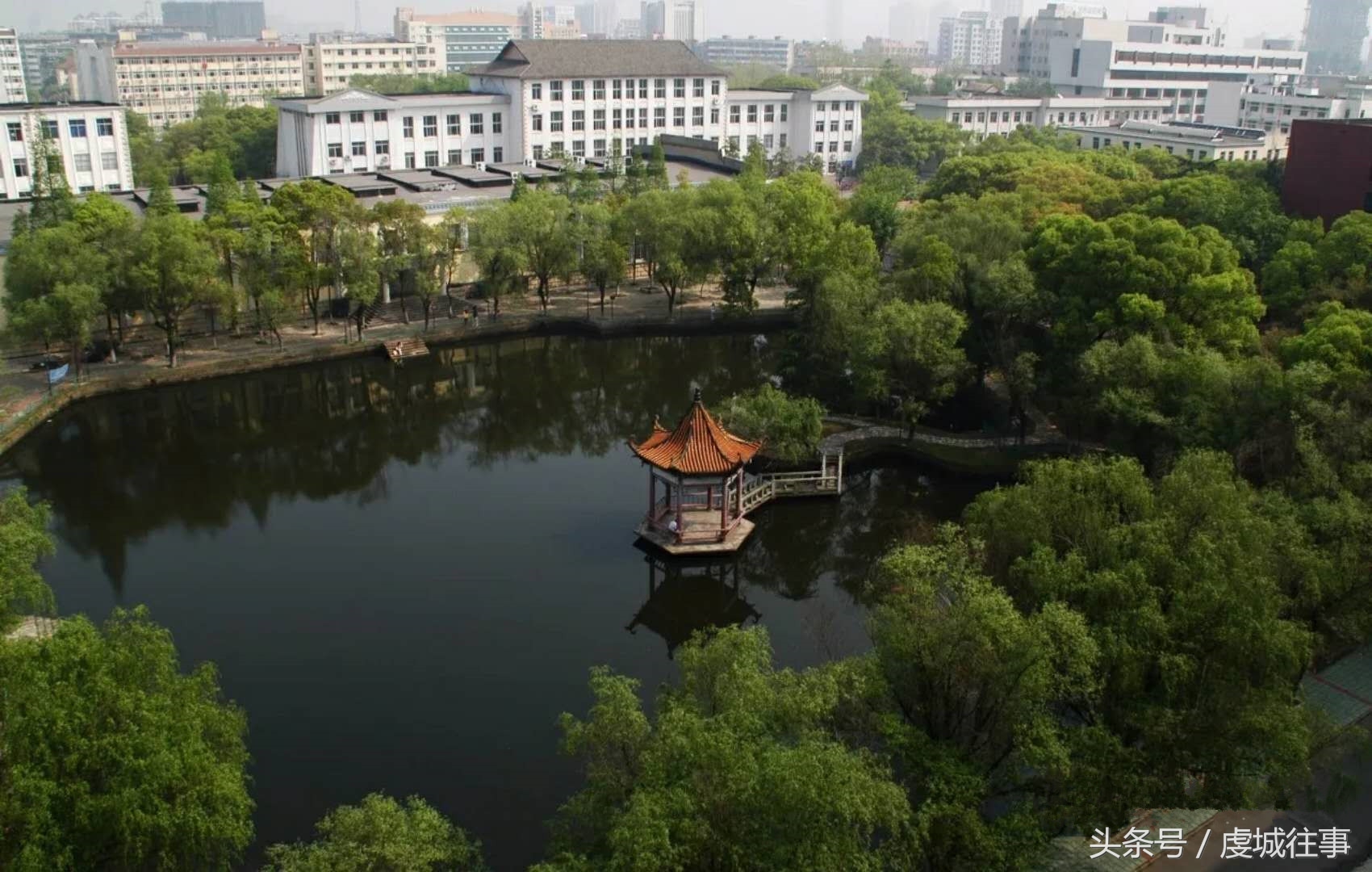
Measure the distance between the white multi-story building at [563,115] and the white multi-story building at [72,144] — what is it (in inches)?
260

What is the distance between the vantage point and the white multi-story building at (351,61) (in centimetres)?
10756

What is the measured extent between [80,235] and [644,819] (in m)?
25.8

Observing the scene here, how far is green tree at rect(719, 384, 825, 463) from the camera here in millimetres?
Answer: 24047

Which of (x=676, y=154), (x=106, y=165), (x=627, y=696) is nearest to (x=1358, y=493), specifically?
(x=627, y=696)

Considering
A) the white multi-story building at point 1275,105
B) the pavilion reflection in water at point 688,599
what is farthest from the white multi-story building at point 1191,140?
the pavilion reflection in water at point 688,599

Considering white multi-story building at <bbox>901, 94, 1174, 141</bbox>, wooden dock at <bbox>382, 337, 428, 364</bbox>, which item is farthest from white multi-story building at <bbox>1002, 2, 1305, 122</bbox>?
wooden dock at <bbox>382, 337, 428, 364</bbox>

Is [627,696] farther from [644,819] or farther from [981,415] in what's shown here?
[981,415]

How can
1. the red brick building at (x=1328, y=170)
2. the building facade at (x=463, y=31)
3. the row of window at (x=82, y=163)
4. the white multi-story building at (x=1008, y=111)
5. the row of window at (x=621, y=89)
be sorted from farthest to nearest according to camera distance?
the building facade at (x=463, y=31) < the white multi-story building at (x=1008, y=111) < the row of window at (x=621, y=89) < the row of window at (x=82, y=163) < the red brick building at (x=1328, y=170)

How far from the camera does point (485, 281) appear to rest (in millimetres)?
34969

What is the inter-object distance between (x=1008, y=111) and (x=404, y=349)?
4963 cm

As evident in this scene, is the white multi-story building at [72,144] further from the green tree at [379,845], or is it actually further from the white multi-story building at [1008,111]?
the white multi-story building at [1008,111]

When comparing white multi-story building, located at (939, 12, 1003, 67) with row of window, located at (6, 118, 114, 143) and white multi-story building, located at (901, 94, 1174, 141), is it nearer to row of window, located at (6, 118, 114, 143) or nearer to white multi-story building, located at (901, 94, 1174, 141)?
white multi-story building, located at (901, 94, 1174, 141)

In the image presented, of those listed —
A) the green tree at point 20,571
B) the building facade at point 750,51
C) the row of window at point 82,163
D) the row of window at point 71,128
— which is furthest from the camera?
the building facade at point 750,51

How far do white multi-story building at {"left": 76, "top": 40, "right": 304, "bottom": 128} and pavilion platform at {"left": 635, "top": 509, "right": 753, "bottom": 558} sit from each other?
83.5 meters
